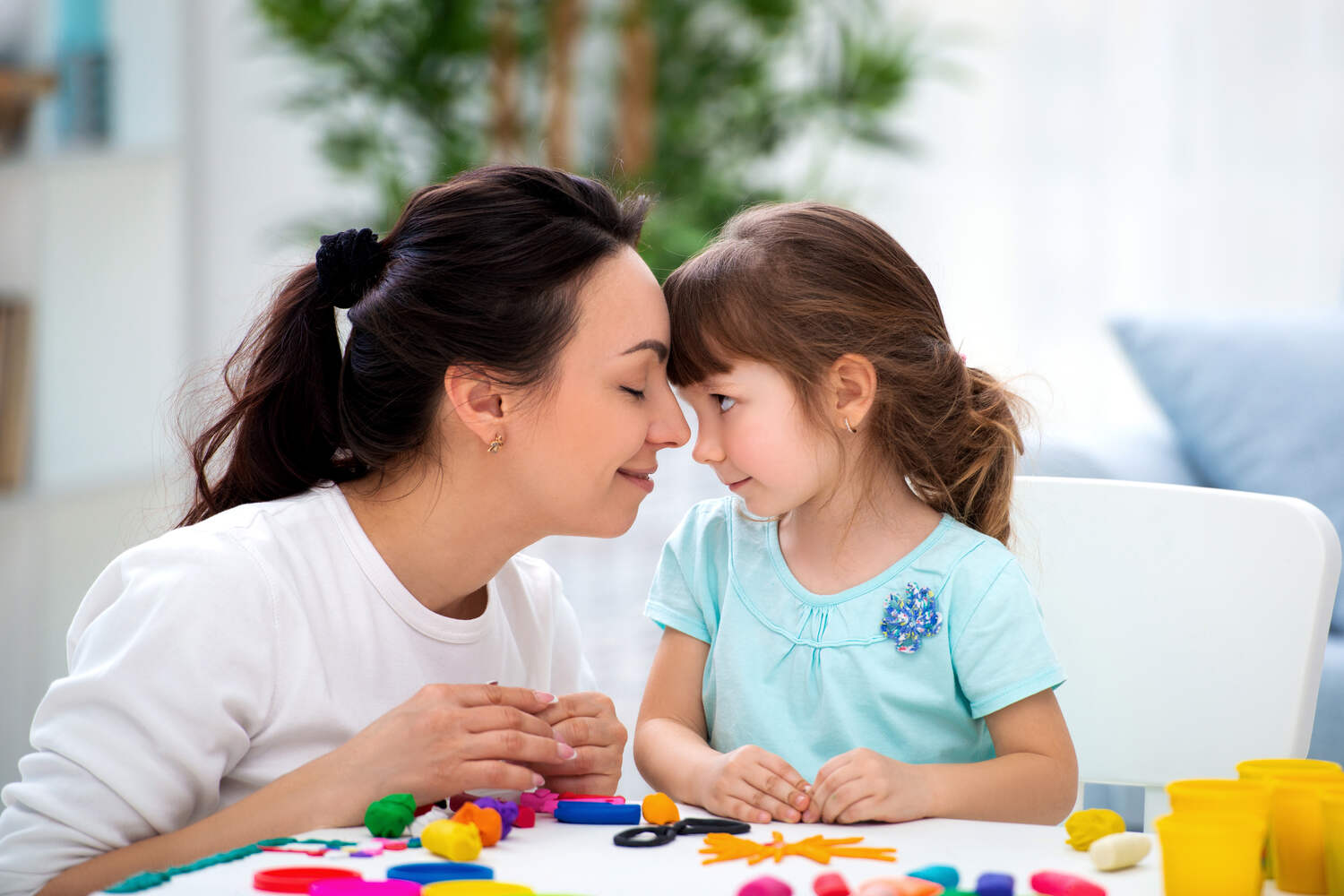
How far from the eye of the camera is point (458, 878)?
0.76 metres

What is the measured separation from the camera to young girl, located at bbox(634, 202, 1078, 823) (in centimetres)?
116

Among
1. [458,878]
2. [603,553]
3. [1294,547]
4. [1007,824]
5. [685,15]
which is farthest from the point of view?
[685,15]

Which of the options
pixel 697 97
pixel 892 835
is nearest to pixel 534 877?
pixel 892 835

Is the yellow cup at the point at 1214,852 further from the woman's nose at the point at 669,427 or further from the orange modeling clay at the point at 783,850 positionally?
the woman's nose at the point at 669,427

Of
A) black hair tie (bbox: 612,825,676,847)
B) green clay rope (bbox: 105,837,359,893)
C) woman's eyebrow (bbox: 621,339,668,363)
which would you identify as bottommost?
black hair tie (bbox: 612,825,676,847)

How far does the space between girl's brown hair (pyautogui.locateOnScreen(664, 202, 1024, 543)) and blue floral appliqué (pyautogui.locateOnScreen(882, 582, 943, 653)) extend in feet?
0.45

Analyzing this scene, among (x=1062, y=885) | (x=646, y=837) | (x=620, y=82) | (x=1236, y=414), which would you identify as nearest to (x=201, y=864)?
(x=646, y=837)

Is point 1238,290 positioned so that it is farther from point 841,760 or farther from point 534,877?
point 534,877

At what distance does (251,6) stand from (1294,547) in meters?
3.12

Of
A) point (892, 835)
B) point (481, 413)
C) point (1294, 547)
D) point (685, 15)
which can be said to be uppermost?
point (685, 15)

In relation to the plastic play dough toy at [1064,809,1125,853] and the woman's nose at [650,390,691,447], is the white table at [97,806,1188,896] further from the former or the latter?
the woman's nose at [650,390,691,447]

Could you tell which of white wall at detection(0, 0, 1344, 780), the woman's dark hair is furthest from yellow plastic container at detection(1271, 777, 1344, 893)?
white wall at detection(0, 0, 1344, 780)

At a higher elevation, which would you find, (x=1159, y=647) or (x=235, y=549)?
(x=235, y=549)

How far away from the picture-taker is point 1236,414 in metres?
2.05
